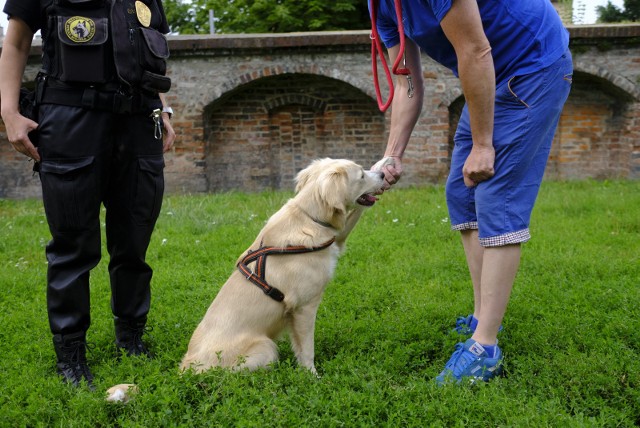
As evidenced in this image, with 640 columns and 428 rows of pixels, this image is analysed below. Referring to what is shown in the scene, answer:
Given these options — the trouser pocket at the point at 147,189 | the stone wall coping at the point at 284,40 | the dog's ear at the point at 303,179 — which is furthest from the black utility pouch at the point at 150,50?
the stone wall coping at the point at 284,40

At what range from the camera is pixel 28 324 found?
3.94 metres

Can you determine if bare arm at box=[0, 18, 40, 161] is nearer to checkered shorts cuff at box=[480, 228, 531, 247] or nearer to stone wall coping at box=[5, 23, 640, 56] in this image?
checkered shorts cuff at box=[480, 228, 531, 247]

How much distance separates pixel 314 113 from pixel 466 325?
319 inches

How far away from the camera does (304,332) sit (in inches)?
123

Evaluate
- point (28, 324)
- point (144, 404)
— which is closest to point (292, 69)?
point (28, 324)

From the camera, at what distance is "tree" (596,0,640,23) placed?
1723 cm

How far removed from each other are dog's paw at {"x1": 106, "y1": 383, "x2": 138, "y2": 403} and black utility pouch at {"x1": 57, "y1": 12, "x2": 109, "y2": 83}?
1.51m

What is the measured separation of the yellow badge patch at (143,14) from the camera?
3035mm

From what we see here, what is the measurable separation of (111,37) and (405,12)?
1491mm

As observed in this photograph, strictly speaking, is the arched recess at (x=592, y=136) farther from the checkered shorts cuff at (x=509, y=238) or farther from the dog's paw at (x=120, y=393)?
the dog's paw at (x=120, y=393)

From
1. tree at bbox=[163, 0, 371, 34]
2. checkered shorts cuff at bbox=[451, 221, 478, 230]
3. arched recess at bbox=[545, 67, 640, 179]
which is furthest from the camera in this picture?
tree at bbox=[163, 0, 371, 34]

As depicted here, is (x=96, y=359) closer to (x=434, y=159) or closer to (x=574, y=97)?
(x=434, y=159)

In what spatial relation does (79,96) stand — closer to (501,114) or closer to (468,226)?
(501,114)

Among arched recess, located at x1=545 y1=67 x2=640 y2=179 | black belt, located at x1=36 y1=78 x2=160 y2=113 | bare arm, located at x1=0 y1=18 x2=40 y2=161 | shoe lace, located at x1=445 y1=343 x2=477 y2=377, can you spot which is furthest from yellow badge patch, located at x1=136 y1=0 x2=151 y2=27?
arched recess, located at x1=545 y1=67 x2=640 y2=179
